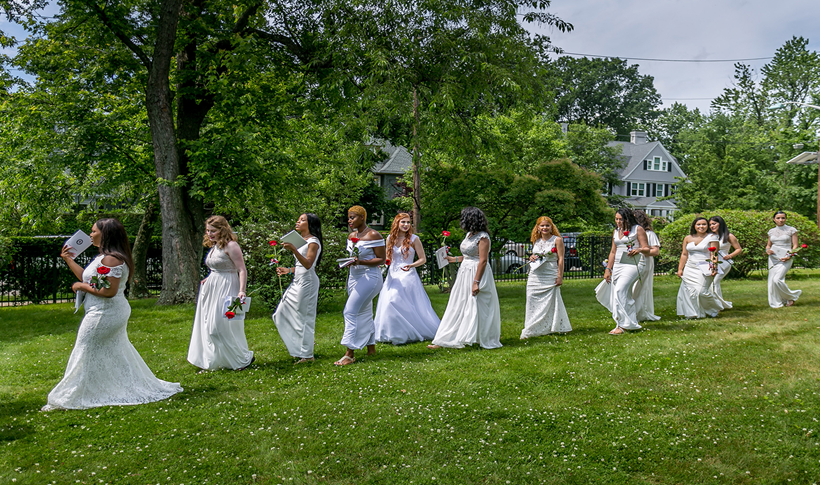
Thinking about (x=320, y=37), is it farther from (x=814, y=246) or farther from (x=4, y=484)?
(x=814, y=246)

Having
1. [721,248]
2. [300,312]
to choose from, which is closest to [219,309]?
[300,312]

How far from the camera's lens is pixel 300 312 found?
7.98 meters

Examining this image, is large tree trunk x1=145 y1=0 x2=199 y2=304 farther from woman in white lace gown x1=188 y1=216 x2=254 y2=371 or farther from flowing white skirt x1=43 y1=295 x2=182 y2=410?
flowing white skirt x1=43 y1=295 x2=182 y2=410

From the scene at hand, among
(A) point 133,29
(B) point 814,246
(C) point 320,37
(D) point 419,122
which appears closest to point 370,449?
(D) point 419,122

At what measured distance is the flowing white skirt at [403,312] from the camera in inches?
378

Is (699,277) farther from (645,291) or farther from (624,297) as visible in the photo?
(624,297)

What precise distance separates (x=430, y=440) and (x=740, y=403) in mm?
3136

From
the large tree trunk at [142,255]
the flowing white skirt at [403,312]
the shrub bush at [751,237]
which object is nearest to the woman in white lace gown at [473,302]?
the flowing white skirt at [403,312]

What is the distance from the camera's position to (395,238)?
10.0m

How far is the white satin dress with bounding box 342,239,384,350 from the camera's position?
7.92 m

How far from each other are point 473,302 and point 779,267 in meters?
8.23

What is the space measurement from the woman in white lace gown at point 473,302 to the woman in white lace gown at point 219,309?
2894mm

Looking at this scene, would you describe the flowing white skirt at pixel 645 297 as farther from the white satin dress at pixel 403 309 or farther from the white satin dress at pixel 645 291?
the white satin dress at pixel 403 309

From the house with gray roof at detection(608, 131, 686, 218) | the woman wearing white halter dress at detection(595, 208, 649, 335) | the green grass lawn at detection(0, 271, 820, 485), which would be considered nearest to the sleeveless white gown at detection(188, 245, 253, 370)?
the green grass lawn at detection(0, 271, 820, 485)
